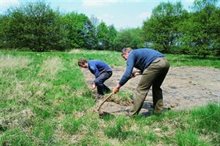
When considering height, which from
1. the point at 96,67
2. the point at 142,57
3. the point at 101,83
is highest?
the point at 142,57

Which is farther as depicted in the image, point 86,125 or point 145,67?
point 145,67

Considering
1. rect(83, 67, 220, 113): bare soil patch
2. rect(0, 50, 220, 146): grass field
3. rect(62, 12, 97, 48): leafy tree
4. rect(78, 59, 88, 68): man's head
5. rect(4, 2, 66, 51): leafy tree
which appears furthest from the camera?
rect(62, 12, 97, 48): leafy tree

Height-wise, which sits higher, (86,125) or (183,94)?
(86,125)

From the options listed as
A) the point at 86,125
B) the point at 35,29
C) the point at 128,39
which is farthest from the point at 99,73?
the point at 128,39

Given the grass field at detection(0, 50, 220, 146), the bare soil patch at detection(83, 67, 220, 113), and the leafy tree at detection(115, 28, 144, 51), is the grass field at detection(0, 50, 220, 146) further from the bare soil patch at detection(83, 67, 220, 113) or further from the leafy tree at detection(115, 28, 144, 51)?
the leafy tree at detection(115, 28, 144, 51)

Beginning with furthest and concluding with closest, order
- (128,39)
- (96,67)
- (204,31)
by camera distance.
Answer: (128,39)
(204,31)
(96,67)

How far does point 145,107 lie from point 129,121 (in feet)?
7.01

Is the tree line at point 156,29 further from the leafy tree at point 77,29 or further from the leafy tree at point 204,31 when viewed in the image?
the leafy tree at point 77,29

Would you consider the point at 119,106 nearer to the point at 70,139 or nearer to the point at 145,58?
the point at 145,58

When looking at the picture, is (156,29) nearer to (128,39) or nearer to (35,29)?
(35,29)

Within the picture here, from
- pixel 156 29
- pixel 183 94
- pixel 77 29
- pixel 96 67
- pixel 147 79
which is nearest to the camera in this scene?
pixel 147 79

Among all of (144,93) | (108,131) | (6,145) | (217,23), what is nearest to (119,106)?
(144,93)

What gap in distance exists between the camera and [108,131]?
6.78m

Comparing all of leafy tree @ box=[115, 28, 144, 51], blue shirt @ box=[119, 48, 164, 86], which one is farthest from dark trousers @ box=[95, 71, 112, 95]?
leafy tree @ box=[115, 28, 144, 51]
